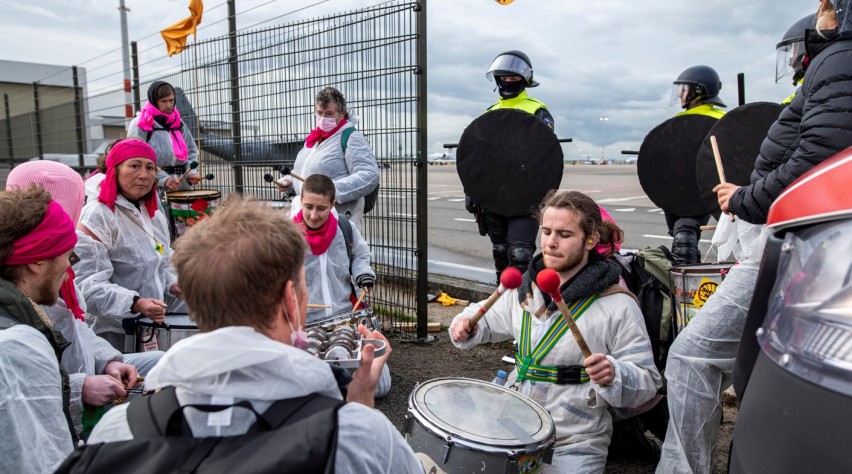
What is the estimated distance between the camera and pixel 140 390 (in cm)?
272

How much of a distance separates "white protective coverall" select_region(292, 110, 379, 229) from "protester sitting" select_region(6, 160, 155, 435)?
6.65ft

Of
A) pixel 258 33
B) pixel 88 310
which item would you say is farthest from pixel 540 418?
pixel 258 33

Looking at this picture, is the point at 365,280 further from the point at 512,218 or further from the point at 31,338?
the point at 31,338

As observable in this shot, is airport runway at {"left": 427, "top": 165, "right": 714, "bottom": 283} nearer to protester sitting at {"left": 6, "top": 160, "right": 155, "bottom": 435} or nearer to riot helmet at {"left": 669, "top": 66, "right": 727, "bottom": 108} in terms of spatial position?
riot helmet at {"left": 669, "top": 66, "right": 727, "bottom": 108}

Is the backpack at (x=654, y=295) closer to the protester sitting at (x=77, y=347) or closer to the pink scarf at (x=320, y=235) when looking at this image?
the pink scarf at (x=320, y=235)

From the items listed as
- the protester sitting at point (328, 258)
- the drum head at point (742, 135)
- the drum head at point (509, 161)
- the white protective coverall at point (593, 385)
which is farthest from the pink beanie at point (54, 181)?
the drum head at point (742, 135)

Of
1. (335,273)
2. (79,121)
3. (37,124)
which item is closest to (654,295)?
(335,273)

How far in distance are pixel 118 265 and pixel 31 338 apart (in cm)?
204

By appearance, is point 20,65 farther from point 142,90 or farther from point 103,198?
point 103,198

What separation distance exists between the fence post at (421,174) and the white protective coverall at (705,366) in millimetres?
2739

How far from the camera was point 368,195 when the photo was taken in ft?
17.4

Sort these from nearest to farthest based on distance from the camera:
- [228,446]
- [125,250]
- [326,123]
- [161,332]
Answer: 1. [228,446]
2. [161,332]
3. [125,250]
4. [326,123]

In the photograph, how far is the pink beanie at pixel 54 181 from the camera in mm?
3047

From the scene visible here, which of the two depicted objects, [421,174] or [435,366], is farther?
[421,174]
